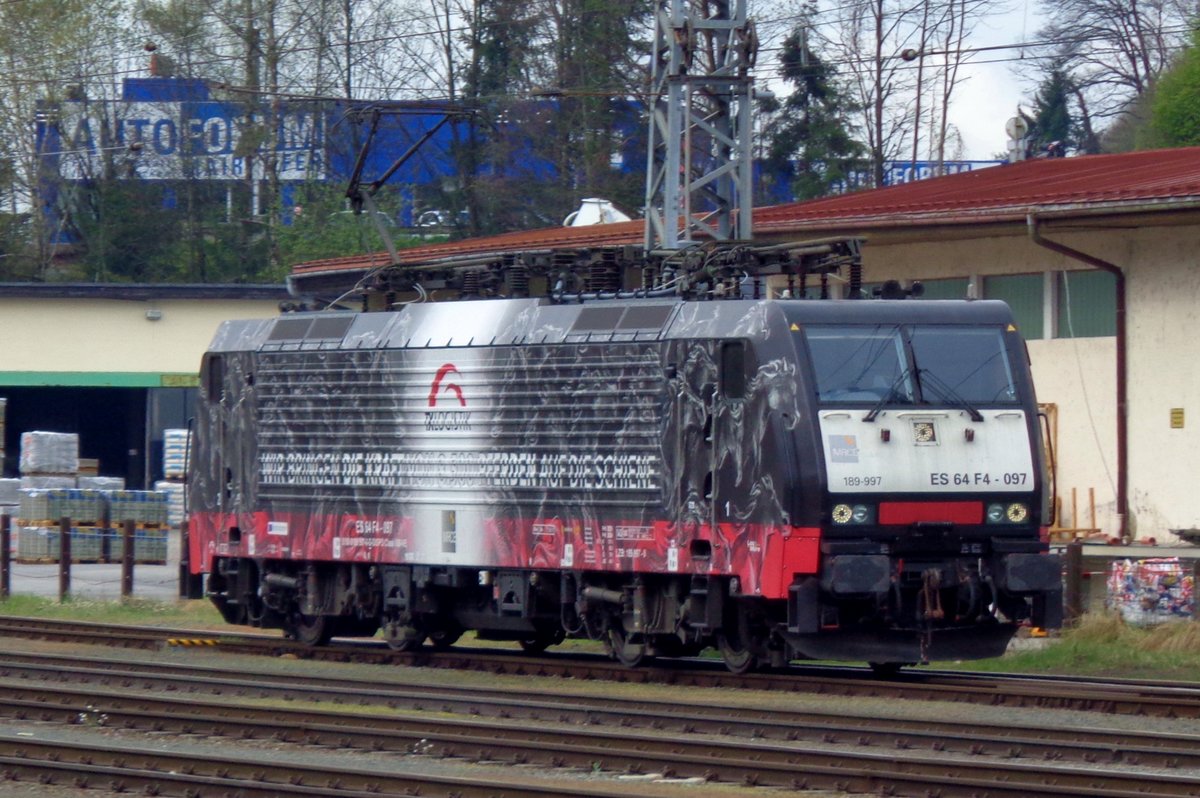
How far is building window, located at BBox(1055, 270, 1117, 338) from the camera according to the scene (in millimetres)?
21578


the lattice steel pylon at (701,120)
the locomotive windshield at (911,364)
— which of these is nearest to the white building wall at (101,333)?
the lattice steel pylon at (701,120)

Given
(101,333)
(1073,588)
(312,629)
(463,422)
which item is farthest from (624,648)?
(101,333)

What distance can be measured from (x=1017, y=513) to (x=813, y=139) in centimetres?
3932

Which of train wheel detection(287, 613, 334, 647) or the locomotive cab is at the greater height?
the locomotive cab

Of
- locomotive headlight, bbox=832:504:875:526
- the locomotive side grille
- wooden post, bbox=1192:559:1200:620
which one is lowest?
wooden post, bbox=1192:559:1200:620

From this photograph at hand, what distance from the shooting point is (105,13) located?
5278cm

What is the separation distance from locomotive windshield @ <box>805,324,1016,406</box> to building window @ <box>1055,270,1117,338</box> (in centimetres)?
747

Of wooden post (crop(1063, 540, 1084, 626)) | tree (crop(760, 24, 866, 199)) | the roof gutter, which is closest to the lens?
wooden post (crop(1063, 540, 1084, 626))

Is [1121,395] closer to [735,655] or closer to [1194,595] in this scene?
[1194,595]

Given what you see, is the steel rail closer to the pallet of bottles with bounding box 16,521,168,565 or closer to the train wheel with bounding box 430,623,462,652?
the train wheel with bounding box 430,623,462,652

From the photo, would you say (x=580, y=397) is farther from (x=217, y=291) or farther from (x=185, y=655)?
(x=217, y=291)

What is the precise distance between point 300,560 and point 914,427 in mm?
6236

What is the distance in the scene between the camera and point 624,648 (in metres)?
15.3

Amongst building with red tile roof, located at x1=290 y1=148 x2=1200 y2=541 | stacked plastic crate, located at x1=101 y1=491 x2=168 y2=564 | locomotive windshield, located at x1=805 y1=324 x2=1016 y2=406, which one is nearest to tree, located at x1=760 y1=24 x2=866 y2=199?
stacked plastic crate, located at x1=101 y1=491 x2=168 y2=564
